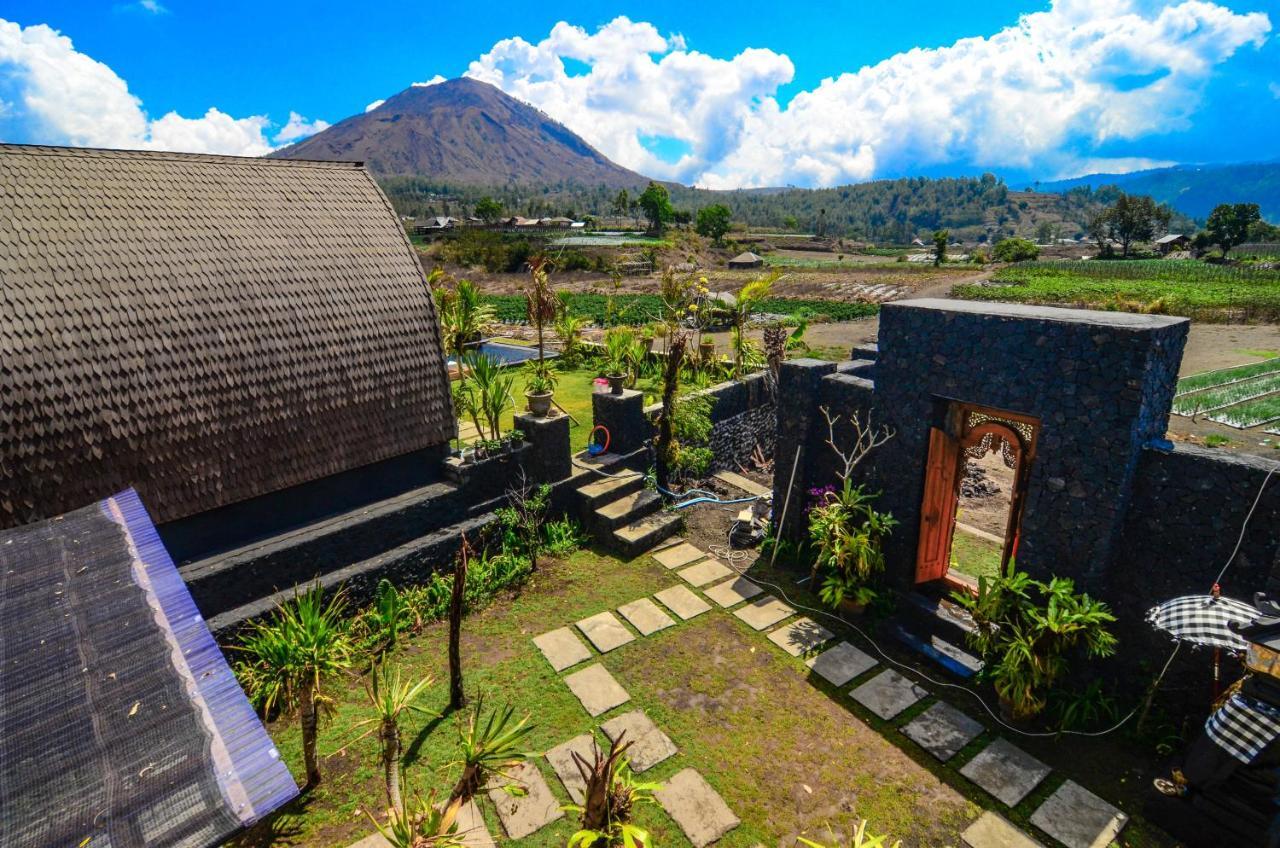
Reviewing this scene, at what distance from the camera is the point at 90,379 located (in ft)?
21.1

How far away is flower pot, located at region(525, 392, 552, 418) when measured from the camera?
9.03 m

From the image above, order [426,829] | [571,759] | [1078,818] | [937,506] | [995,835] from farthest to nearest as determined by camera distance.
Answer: [937,506] → [571,759] → [1078,818] → [995,835] → [426,829]

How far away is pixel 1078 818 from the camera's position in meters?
4.81

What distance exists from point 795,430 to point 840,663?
10.2 ft

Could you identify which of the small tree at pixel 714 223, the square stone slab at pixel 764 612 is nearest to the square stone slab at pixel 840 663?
the square stone slab at pixel 764 612

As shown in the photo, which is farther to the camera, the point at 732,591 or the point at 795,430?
the point at 795,430

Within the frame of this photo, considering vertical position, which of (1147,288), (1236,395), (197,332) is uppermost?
(197,332)

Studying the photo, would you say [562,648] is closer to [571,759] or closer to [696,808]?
[571,759]

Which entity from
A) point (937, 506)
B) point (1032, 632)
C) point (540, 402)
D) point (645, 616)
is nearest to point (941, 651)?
point (1032, 632)

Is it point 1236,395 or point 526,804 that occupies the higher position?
point 1236,395

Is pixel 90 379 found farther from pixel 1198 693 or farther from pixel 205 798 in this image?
pixel 1198 693

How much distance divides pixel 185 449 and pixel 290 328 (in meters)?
1.89

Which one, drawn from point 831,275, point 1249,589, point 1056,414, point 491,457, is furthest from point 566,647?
Answer: point 831,275

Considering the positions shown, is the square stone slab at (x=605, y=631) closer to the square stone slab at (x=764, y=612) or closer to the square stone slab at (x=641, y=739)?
the square stone slab at (x=641, y=739)
